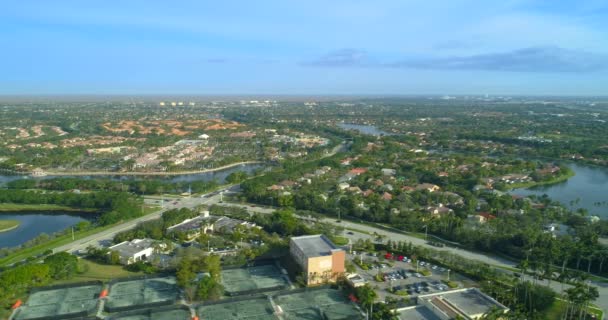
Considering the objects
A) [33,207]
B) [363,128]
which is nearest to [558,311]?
[33,207]

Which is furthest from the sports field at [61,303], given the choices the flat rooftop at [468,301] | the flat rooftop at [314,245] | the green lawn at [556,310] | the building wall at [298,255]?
the green lawn at [556,310]

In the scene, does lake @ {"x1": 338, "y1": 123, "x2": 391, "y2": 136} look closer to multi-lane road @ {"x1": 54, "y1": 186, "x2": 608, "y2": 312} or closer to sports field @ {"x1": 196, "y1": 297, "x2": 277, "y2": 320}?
multi-lane road @ {"x1": 54, "y1": 186, "x2": 608, "y2": 312}

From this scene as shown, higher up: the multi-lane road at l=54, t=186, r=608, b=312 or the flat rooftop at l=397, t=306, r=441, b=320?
the flat rooftop at l=397, t=306, r=441, b=320

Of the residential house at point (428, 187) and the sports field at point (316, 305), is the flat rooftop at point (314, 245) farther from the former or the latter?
the residential house at point (428, 187)

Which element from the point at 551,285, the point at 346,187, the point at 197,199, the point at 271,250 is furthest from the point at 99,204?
the point at 551,285

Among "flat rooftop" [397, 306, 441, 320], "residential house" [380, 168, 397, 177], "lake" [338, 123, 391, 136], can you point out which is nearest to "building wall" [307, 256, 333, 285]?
"flat rooftop" [397, 306, 441, 320]

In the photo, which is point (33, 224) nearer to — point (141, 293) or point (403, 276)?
point (141, 293)
